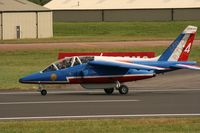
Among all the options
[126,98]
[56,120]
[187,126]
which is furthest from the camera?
[126,98]

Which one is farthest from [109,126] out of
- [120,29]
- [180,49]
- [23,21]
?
[120,29]

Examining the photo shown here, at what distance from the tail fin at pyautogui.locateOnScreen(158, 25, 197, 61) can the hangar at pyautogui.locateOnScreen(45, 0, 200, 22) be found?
6566cm

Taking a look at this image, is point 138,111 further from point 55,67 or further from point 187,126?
point 55,67

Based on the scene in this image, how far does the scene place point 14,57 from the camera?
46719 mm

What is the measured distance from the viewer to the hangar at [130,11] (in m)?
94.7

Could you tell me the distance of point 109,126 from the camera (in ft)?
57.0

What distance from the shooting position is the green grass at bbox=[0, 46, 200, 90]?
1276 inches

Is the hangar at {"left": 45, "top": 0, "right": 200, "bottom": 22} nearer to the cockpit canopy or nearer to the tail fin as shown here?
the tail fin

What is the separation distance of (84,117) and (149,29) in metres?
62.4

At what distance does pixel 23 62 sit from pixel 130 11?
54.3 meters

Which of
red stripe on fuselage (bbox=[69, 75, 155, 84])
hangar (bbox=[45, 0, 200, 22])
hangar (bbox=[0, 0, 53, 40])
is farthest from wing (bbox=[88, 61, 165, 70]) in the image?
hangar (bbox=[45, 0, 200, 22])

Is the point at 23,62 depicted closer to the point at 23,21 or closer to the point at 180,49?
the point at 180,49

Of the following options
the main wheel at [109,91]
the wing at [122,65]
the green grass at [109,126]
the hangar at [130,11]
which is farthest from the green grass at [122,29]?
the green grass at [109,126]

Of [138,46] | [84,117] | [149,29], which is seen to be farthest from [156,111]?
[149,29]
